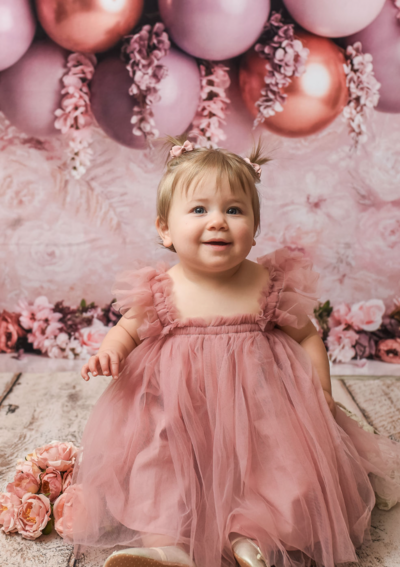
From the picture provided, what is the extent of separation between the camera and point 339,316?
7.00 ft

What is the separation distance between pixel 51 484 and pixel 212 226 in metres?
0.62

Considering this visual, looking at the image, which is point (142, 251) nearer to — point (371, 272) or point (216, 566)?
point (371, 272)

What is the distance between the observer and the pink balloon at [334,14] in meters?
1.95

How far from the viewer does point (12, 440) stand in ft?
4.93

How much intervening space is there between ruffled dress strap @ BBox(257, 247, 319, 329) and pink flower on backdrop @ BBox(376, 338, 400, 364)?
3.16 ft

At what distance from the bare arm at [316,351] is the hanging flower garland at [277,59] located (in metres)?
1.01

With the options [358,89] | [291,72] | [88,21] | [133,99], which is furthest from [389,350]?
[88,21]

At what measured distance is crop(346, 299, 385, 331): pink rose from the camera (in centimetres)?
212

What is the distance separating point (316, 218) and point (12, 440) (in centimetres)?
124

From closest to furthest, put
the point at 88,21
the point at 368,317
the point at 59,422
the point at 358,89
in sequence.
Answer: the point at 59,422 < the point at 88,21 < the point at 358,89 < the point at 368,317

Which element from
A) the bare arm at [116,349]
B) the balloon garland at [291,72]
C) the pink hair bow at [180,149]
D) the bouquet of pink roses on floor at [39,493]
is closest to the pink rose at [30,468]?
the bouquet of pink roses on floor at [39,493]

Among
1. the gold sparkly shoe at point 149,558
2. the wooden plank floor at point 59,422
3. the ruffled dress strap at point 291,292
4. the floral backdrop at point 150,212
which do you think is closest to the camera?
the gold sparkly shoe at point 149,558

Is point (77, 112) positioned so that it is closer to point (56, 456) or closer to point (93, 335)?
point (93, 335)

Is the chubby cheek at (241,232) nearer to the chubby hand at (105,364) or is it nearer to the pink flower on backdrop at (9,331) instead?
the chubby hand at (105,364)
